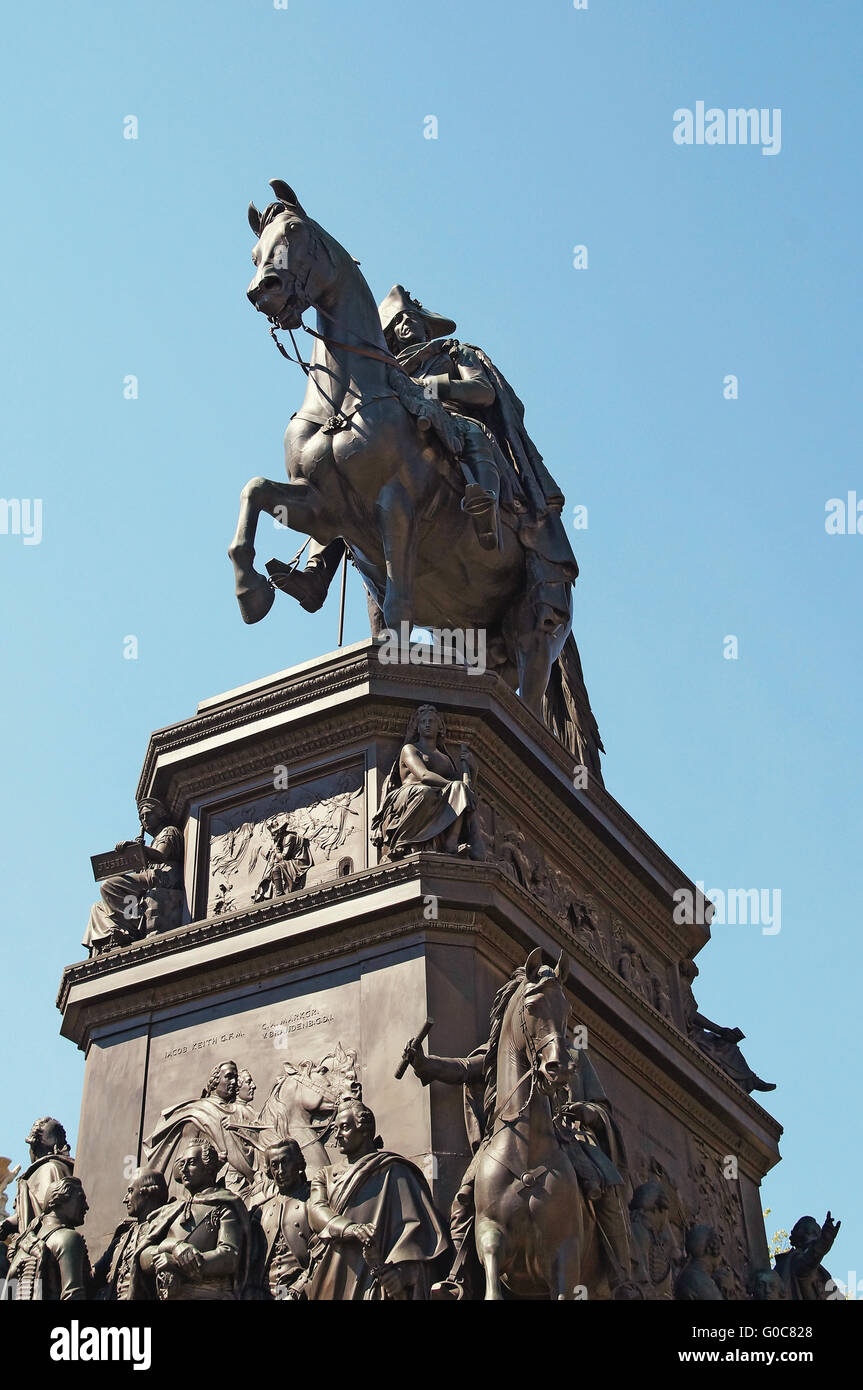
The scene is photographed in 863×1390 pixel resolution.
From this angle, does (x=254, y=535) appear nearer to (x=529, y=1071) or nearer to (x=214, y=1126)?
(x=214, y=1126)

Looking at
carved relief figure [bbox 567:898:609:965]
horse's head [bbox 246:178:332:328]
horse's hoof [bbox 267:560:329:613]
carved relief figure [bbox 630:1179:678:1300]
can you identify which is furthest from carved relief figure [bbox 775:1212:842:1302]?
horse's head [bbox 246:178:332:328]

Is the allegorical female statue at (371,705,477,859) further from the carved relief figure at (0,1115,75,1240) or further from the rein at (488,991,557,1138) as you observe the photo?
the carved relief figure at (0,1115,75,1240)

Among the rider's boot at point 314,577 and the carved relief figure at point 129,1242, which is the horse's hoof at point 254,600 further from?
the carved relief figure at point 129,1242

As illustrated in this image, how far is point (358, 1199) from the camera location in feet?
41.9

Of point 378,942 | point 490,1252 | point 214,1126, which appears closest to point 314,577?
point 378,942

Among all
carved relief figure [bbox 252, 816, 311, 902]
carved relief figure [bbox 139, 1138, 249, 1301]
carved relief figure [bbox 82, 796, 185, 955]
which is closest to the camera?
carved relief figure [bbox 139, 1138, 249, 1301]

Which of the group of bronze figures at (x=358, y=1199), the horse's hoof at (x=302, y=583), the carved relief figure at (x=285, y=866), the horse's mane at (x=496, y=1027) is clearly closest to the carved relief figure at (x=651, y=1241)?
the group of bronze figures at (x=358, y=1199)

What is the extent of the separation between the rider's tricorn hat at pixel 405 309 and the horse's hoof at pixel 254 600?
508cm

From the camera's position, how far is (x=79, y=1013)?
52.6 ft

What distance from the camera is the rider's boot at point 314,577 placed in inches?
742

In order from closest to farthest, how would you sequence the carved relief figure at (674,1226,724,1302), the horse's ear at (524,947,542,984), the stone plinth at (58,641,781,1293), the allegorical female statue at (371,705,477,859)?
the horse's ear at (524,947,542,984) < the stone plinth at (58,641,781,1293) < the allegorical female statue at (371,705,477,859) < the carved relief figure at (674,1226,724,1302)

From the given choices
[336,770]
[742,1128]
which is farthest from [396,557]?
[742,1128]

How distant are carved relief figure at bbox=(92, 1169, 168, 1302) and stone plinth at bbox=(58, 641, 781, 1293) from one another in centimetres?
74

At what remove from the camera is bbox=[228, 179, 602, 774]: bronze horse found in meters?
17.7
